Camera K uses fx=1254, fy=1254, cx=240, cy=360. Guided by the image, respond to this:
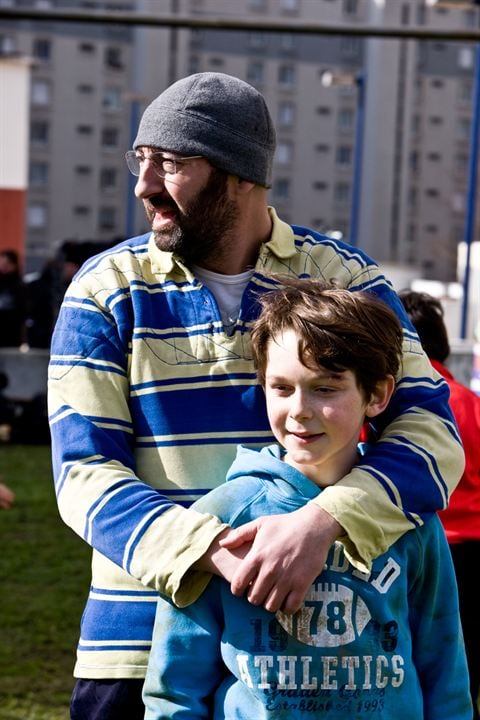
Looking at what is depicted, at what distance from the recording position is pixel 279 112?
Result: 80625mm

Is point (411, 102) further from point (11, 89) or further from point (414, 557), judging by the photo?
point (414, 557)

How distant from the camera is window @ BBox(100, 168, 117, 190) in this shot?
77875mm

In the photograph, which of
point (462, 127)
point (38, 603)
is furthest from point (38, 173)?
point (38, 603)

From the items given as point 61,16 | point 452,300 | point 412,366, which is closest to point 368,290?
point 412,366

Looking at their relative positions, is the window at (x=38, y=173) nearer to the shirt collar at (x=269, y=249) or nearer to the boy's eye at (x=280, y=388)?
the shirt collar at (x=269, y=249)

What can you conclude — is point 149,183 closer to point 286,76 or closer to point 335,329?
point 335,329

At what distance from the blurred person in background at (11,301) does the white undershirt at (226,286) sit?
1117 cm

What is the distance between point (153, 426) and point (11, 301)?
1146 centimetres

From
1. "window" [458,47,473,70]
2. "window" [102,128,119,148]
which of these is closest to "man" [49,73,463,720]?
"window" [102,128,119,148]

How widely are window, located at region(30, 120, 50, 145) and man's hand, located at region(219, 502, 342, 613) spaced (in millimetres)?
77930

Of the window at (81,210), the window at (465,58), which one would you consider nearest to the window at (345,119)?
the window at (465,58)

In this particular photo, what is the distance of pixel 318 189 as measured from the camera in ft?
268

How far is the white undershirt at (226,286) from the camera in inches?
99.9

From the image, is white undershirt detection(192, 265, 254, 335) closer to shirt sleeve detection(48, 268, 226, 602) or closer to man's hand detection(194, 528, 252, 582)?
shirt sleeve detection(48, 268, 226, 602)
